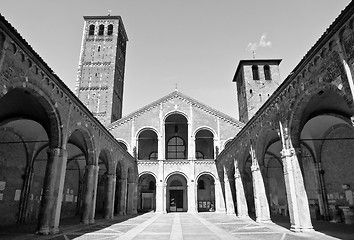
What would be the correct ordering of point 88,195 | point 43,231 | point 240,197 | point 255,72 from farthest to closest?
point 255,72 → point 240,197 → point 88,195 → point 43,231

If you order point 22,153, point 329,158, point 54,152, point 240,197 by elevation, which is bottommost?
point 240,197

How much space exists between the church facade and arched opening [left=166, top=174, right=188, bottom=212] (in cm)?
12

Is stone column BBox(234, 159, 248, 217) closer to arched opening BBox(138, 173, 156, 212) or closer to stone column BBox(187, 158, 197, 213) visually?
stone column BBox(187, 158, 197, 213)

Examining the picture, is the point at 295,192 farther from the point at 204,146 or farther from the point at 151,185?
the point at 151,185

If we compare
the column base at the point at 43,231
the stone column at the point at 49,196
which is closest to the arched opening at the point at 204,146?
the stone column at the point at 49,196

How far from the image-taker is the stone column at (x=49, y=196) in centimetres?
993

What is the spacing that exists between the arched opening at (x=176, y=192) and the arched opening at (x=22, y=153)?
594 inches

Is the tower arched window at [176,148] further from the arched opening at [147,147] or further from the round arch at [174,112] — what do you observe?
the round arch at [174,112]

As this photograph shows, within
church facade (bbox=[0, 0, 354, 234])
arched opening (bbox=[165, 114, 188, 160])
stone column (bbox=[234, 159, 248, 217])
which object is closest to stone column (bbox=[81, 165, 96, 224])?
church facade (bbox=[0, 0, 354, 234])

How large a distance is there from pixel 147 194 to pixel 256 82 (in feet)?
69.4

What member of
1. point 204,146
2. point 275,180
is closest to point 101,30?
point 204,146

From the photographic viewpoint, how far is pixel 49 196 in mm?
10328

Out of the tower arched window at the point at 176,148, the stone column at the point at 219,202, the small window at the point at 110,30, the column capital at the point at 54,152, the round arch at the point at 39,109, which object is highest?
the small window at the point at 110,30

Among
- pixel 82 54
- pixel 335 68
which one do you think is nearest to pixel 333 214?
pixel 335 68
